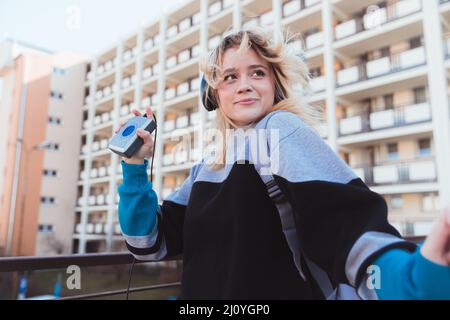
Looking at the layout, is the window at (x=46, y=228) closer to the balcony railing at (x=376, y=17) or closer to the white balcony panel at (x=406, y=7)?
the balcony railing at (x=376, y=17)

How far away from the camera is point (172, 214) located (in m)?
0.76

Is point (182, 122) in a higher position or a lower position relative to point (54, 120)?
lower

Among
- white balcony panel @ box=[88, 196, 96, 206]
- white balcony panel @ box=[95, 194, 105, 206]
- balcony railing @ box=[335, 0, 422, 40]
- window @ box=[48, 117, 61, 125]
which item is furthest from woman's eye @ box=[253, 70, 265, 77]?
window @ box=[48, 117, 61, 125]

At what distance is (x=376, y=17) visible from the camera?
8.29 metres

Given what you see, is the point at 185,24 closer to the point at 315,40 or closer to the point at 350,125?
the point at 315,40

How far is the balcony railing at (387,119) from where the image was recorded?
24.8 ft

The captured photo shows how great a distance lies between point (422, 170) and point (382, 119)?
150 centimetres

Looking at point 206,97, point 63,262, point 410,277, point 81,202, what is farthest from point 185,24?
point 410,277

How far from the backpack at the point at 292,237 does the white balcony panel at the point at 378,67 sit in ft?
28.7

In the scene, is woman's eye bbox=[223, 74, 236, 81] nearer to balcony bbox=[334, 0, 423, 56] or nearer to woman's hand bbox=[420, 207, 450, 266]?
woman's hand bbox=[420, 207, 450, 266]

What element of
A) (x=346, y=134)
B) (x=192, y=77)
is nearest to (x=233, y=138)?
(x=346, y=134)

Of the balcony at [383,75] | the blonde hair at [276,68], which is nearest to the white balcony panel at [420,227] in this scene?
the balcony at [383,75]

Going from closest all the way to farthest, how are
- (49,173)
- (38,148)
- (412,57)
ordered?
(412,57) < (38,148) < (49,173)

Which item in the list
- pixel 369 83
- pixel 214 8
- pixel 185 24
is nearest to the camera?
pixel 369 83
